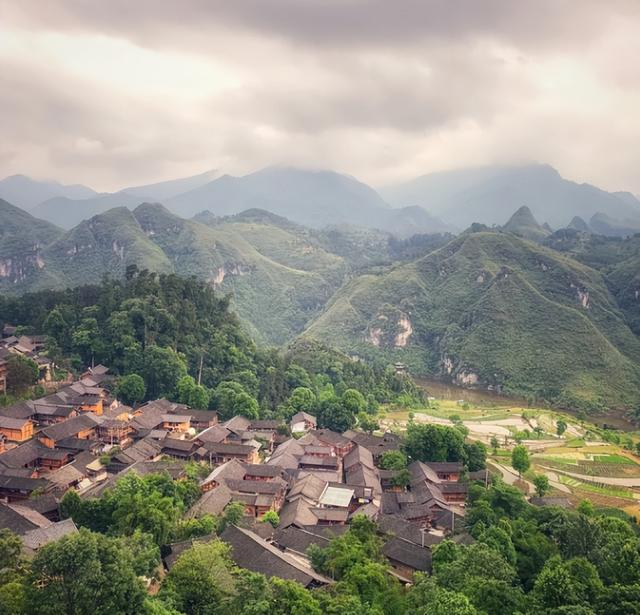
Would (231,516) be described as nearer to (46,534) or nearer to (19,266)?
(46,534)

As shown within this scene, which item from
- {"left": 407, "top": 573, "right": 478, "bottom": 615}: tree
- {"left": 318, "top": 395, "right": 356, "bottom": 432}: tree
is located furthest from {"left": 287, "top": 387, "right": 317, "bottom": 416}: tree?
{"left": 407, "top": 573, "right": 478, "bottom": 615}: tree

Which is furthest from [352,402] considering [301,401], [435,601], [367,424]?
[435,601]

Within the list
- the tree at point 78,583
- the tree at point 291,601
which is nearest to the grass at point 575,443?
the tree at point 291,601

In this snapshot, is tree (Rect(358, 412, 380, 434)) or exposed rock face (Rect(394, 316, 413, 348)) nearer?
tree (Rect(358, 412, 380, 434))

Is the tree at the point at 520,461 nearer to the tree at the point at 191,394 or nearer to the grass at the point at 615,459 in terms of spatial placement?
the grass at the point at 615,459

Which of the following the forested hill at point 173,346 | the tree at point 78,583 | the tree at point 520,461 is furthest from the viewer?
the forested hill at point 173,346

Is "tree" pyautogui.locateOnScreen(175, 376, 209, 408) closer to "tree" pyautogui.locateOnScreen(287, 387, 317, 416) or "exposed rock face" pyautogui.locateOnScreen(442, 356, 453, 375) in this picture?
"tree" pyautogui.locateOnScreen(287, 387, 317, 416)

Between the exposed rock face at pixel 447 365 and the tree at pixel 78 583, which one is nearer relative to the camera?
the tree at pixel 78 583
